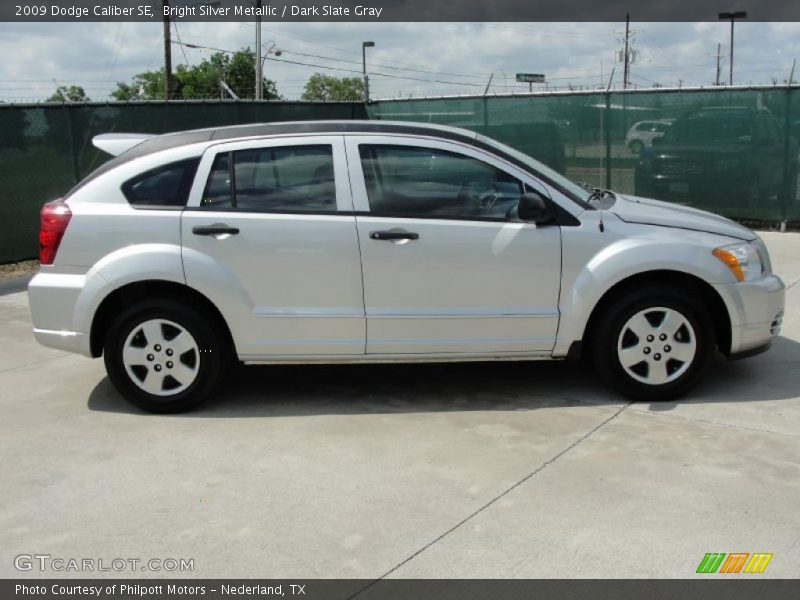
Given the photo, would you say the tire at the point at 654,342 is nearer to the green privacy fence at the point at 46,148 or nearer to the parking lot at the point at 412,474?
the parking lot at the point at 412,474

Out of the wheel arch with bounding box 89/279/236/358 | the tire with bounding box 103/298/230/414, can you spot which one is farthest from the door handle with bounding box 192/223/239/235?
the tire with bounding box 103/298/230/414

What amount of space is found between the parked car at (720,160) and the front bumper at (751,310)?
7318 millimetres

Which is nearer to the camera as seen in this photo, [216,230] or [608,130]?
[216,230]

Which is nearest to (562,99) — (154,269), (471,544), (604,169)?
(604,169)

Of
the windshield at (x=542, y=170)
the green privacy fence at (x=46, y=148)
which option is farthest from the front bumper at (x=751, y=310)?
the green privacy fence at (x=46, y=148)

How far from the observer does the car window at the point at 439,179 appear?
5309 millimetres

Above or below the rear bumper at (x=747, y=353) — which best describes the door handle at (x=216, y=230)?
above

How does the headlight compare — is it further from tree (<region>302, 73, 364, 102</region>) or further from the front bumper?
tree (<region>302, 73, 364, 102</region>)

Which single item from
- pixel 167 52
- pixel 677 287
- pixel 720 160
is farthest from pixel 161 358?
pixel 167 52

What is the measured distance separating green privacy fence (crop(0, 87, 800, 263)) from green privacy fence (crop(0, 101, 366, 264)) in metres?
0.01

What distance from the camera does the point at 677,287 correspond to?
532 cm

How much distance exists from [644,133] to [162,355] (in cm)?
971

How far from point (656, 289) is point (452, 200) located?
53.5 inches

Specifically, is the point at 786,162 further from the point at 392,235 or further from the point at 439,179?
the point at 392,235
